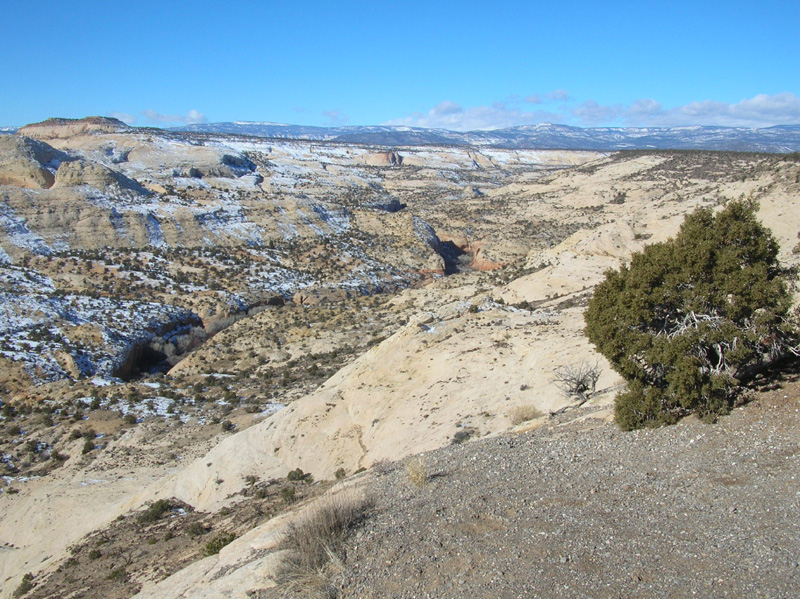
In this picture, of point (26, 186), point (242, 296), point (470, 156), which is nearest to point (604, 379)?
point (242, 296)

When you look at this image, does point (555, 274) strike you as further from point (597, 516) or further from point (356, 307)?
point (597, 516)

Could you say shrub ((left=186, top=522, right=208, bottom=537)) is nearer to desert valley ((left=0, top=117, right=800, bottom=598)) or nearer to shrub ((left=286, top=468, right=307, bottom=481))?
desert valley ((left=0, top=117, right=800, bottom=598))

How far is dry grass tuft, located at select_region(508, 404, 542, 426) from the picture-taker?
499 inches

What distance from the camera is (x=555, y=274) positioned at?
27.2 meters

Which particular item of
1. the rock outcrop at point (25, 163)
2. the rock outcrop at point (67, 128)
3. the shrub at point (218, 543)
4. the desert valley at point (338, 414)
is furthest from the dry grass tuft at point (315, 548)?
the rock outcrop at point (67, 128)

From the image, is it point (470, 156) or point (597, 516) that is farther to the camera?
point (470, 156)

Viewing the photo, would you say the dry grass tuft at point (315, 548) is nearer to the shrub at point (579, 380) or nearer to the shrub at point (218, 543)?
the shrub at point (218, 543)

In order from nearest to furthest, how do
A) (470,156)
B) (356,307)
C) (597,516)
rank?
(597,516), (356,307), (470,156)

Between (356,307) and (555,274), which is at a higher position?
(555,274)

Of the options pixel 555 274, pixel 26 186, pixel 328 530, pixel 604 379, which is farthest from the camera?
pixel 26 186

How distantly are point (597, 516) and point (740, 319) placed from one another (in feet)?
13.1

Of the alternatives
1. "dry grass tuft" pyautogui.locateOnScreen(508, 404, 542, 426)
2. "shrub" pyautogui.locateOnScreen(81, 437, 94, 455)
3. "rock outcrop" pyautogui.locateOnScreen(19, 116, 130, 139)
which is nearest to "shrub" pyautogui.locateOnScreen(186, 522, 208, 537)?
"dry grass tuft" pyautogui.locateOnScreen(508, 404, 542, 426)

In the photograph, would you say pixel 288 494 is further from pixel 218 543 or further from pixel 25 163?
pixel 25 163

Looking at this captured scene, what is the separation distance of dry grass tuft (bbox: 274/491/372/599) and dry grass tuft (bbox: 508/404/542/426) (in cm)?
560
